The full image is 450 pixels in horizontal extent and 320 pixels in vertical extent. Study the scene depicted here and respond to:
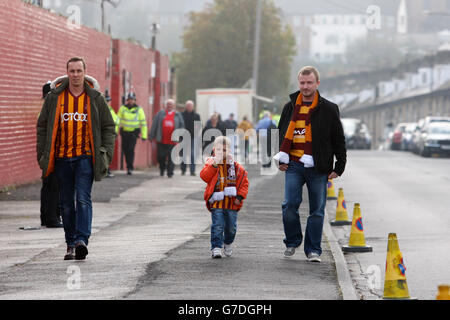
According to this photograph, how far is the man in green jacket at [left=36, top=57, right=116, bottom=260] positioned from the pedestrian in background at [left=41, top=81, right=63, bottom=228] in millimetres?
2986

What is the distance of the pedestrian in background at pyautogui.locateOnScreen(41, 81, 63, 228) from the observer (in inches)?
518

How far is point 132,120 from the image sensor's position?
2395cm

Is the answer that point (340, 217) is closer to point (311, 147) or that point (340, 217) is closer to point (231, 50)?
point (311, 147)

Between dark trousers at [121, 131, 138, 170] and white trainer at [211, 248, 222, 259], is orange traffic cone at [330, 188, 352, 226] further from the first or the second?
dark trousers at [121, 131, 138, 170]

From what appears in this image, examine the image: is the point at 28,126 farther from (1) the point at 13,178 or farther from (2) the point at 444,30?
(2) the point at 444,30

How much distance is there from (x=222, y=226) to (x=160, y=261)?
0.72m

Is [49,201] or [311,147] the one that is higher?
[311,147]

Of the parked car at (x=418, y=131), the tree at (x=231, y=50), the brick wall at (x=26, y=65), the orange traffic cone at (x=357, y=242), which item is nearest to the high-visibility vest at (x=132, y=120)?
the brick wall at (x=26, y=65)

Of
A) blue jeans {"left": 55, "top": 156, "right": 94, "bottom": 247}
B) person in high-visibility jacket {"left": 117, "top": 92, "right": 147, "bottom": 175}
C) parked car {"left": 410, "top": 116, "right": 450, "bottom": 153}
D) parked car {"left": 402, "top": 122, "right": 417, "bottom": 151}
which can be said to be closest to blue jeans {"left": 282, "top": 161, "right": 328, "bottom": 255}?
blue jeans {"left": 55, "top": 156, "right": 94, "bottom": 247}

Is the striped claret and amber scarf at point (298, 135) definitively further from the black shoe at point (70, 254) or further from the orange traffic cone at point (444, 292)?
the orange traffic cone at point (444, 292)

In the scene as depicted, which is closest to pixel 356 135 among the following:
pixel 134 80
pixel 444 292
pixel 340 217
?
pixel 134 80

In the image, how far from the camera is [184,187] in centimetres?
2156
